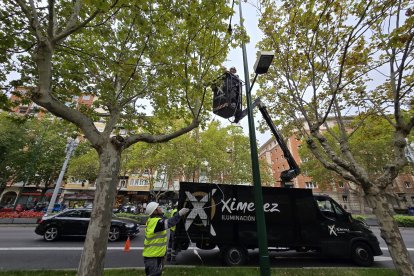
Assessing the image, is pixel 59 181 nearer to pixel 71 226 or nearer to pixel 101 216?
pixel 71 226

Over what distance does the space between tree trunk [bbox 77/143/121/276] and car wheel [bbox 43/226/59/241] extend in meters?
8.31

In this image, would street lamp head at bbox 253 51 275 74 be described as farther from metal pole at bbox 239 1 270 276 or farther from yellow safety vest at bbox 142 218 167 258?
yellow safety vest at bbox 142 218 167 258

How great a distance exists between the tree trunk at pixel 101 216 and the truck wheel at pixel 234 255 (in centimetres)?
442

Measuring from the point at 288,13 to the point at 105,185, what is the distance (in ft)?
24.1

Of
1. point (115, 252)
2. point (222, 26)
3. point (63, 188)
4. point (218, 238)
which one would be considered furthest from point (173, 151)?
point (63, 188)

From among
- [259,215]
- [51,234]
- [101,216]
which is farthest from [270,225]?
[51,234]

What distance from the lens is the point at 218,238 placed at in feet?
23.6

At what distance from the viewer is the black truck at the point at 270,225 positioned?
7.19 meters

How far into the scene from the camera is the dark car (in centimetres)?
1022

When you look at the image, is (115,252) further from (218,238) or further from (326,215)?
(326,215)

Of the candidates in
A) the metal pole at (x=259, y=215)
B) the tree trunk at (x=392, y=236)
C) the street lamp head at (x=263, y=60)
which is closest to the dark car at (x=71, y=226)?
the metal pole at (x=259, y=215)

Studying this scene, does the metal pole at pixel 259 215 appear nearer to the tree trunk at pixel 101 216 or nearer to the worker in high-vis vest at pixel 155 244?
the worker in high-vis vest at pixel 155 244

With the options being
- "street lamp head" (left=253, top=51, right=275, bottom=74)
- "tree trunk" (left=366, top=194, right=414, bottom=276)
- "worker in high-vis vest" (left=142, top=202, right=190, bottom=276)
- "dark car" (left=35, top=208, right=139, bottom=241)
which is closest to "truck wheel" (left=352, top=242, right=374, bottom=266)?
"tree trunk" (left=366, top=194, right=414, bottom=276)

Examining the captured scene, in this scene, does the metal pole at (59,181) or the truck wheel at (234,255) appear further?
the metal pole at (59,181)
